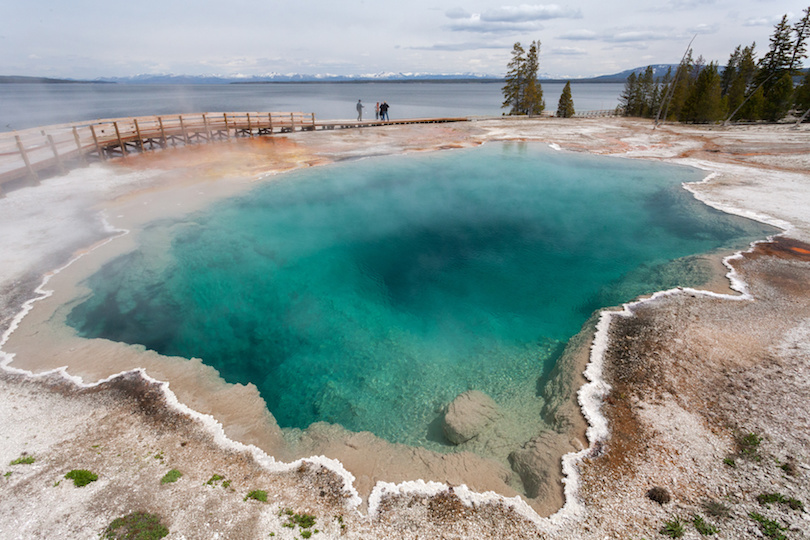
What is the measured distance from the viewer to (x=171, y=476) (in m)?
5.58

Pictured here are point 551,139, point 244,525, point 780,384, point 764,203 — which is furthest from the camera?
point 551,139

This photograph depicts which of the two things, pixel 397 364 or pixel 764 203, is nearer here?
pixel 397 364

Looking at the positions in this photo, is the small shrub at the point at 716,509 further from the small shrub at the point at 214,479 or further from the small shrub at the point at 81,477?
the small shrub at the point at 81,477

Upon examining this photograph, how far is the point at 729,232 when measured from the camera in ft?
48.8

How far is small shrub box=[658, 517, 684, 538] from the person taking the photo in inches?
189

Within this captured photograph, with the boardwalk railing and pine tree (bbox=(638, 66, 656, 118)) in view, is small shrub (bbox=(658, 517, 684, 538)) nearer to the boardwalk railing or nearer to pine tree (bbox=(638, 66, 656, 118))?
the boardwalk railing

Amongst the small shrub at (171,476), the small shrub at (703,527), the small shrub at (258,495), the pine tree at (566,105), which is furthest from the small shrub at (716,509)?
the pine tree at (566,105)

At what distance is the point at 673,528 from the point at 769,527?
117cm

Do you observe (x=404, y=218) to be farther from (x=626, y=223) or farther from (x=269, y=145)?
(x=269, y=145)

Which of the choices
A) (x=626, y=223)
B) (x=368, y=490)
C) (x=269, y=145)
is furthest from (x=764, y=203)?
(x=269, y=145)

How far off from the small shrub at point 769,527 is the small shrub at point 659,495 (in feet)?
3.06

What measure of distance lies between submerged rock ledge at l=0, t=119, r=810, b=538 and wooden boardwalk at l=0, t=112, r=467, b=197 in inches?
610

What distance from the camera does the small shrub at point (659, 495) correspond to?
523 centimetres

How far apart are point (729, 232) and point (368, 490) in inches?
669
